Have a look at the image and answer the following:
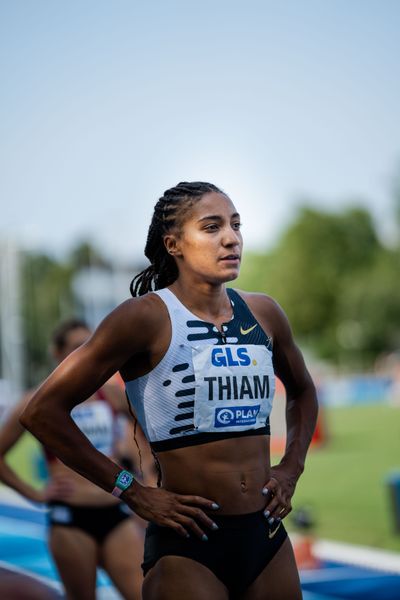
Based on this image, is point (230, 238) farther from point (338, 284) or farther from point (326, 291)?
point (338, 284)

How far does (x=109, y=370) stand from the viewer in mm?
3131

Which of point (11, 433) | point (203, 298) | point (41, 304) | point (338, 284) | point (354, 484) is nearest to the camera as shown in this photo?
point (203, 298)

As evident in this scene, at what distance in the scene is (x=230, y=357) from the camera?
3238 millimetres

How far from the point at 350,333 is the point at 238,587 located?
71.0 m

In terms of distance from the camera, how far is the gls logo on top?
3207mm

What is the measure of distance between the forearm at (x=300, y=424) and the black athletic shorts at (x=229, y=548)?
0.35 metres

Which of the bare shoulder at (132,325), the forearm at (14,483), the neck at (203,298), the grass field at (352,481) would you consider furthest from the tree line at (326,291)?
the bare shoulder at (132,325)

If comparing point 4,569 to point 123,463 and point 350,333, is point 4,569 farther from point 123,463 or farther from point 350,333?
point 350,333

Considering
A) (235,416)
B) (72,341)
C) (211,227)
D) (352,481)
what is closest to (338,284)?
(352,481)

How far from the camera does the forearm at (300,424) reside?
349 centimetres

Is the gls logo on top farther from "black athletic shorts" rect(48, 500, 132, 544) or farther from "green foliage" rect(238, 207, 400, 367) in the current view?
"green foliage" rect(238, 207, 400, 367)

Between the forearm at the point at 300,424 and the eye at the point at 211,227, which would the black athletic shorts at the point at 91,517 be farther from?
the eye at the point at 211,227

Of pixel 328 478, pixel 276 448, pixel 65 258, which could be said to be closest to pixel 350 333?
pixel 65 258

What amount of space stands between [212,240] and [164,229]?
0.92 ft
